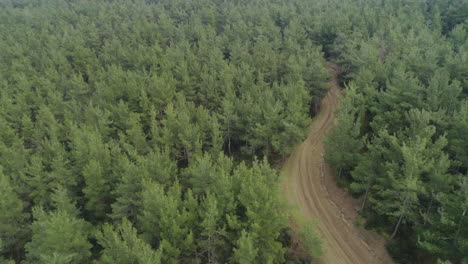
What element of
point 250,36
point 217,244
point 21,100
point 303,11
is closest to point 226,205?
point 217,244

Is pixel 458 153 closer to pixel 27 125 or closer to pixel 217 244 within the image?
pixel 217 244

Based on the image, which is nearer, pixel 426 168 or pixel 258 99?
pixel 426 168

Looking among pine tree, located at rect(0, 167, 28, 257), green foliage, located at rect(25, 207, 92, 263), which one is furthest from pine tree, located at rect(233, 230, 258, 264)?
pine tree, located at rect(0, 167, 28, 257)

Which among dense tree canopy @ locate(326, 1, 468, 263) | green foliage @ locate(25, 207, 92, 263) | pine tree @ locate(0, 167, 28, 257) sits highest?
dense tree canopy @ locate(326, 1, 468, 263)

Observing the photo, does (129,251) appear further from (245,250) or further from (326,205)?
(326,205)

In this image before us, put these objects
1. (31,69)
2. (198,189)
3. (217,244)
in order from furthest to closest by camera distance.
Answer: (31,69)
(198,189)
(217,244)

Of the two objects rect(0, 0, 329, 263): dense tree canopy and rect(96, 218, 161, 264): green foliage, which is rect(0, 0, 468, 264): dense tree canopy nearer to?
rect(96, 218, 161, 264): green foliage

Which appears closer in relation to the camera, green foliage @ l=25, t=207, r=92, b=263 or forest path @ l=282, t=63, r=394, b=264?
green foliage @ l=25, t=207, r=92, b=263

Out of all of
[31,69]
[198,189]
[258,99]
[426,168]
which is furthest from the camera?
[31,69]
